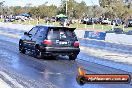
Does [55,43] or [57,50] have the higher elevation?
[55,43]

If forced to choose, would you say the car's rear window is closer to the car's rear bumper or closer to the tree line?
the car's rear bumper

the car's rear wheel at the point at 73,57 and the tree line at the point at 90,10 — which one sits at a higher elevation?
the tree line at the point at 90,10

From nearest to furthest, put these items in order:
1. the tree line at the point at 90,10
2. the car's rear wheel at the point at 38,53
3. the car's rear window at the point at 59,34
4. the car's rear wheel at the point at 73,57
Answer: the car's rear window at the point at 59,34
the car's rear wheel at the point at 38,53
the car's rear wheel at the point at 73,57
the tree line at the point at 90,10

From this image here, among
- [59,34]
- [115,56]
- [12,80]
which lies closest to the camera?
[12,80]

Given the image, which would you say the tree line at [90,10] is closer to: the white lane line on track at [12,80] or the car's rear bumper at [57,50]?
the car's rear bumper at [57,50]

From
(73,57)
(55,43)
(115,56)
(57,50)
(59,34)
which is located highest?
(59,34)

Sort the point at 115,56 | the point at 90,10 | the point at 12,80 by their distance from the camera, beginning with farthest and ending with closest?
the point at 90,10, the point at 115,56, the point at 12,80

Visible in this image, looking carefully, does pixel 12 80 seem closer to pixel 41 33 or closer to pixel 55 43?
pixel 55 43

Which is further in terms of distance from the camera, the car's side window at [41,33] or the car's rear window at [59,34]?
the car's side window at [41,33]

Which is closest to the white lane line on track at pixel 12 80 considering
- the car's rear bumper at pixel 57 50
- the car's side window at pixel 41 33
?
the car's rear bumper at pixel 57 50

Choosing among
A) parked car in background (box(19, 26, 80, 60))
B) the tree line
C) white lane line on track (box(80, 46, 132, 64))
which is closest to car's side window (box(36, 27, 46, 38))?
parked car in background (box(19, 26, 80, 60))

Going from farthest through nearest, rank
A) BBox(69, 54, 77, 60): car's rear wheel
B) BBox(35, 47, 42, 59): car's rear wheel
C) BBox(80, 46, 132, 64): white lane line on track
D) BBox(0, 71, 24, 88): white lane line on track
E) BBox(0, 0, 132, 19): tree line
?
BBox(0, 0, 132, 19): tree line → BBox(80, 46, 132, 64): white lane line on track → BBox(69, 54, 77, 60): car's rear wheel → BBox(35, 47, 42, 59): car's rear wheel → BBox(0, 71, 24, 88): white lane line on track

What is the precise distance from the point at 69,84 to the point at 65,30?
695 cm

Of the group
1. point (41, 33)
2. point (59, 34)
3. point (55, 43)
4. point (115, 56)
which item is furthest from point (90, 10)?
point (55, 43)
